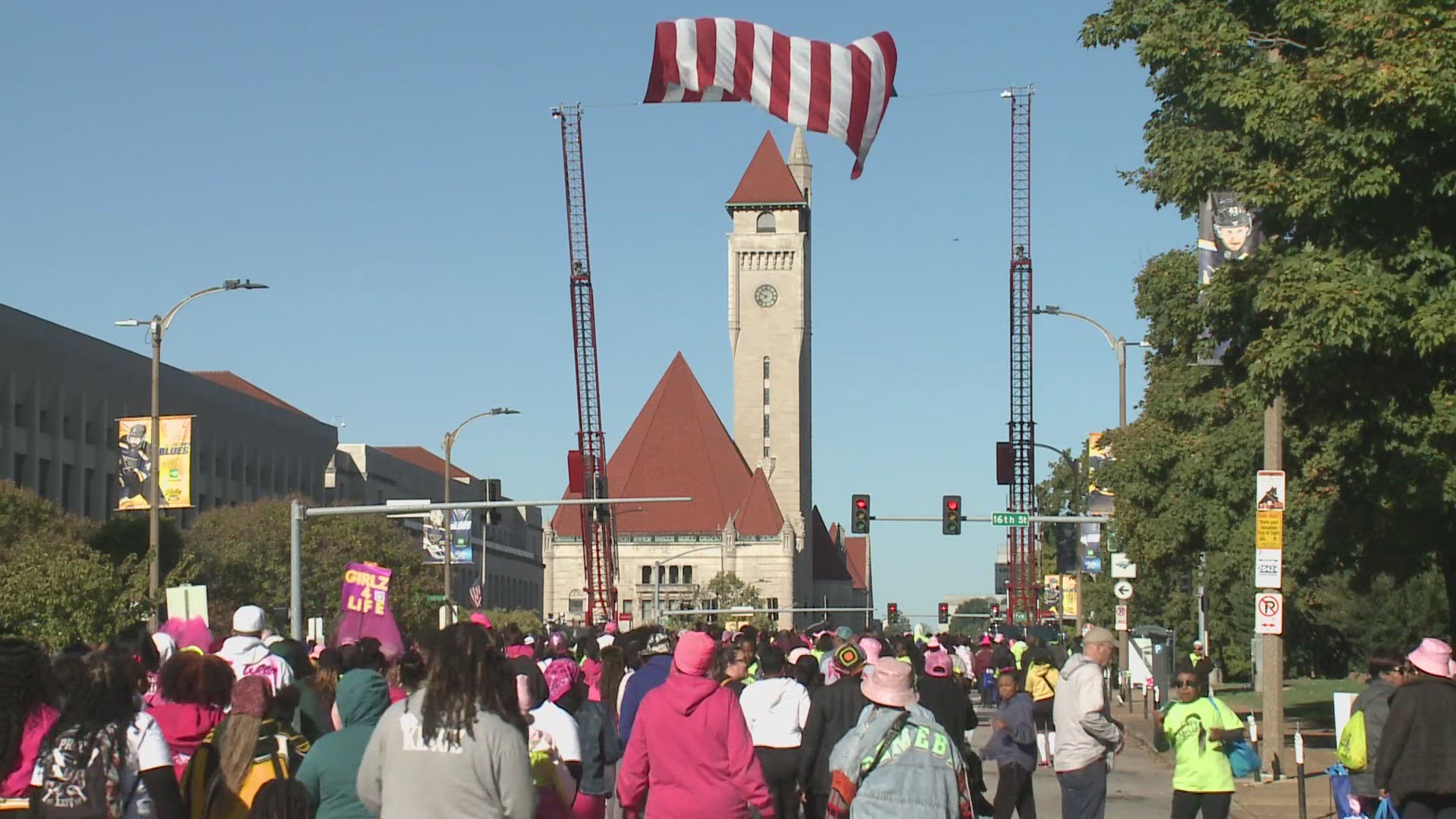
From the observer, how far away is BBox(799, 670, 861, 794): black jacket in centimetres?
1277

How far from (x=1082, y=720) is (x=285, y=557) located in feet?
198

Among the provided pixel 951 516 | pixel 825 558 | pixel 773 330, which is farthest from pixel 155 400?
pixel 825 558

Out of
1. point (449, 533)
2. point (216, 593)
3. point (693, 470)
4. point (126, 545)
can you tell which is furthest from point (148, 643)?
point (693, 470)

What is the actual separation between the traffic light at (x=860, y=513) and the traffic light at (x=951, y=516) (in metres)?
1.85

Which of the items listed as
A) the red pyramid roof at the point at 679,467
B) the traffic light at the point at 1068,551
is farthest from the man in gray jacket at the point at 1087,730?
the red pyramid roof at the point at 679,467

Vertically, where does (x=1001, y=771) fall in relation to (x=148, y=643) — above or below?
below

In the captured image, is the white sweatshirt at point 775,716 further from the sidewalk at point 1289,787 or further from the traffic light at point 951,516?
the traffic light at point 951,516

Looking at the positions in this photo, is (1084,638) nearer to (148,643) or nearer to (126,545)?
(148,643)

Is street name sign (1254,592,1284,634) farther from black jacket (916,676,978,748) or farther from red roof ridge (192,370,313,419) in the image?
red roof ridge (192,370,313,419)

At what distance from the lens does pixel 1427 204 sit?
17438mm

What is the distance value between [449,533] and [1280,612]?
34.2m

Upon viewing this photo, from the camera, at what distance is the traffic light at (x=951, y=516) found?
45375mm

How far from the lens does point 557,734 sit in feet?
35.4

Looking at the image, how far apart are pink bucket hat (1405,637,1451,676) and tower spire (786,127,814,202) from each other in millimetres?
157677
